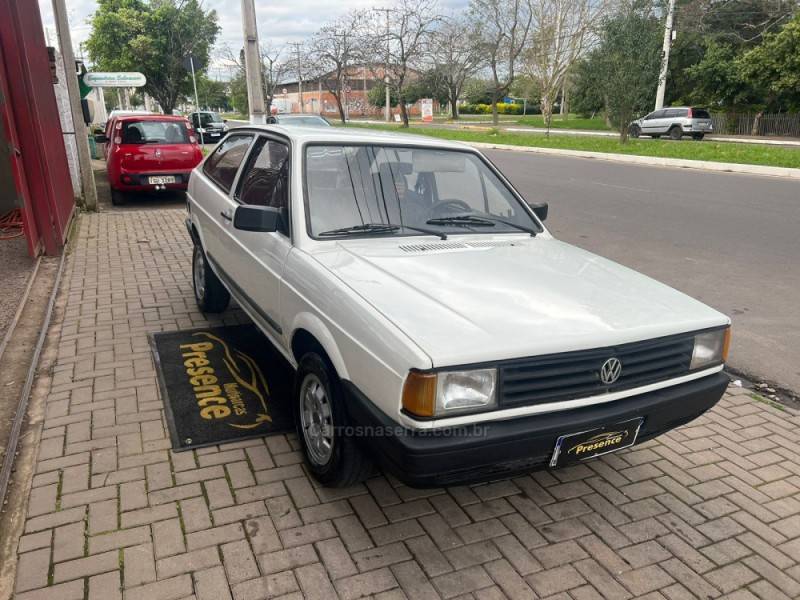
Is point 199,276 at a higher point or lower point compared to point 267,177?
lower

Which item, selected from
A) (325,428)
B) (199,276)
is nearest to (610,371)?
(325,428)

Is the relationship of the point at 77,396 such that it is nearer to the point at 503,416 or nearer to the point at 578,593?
the point at 503,416

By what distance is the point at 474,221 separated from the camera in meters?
3.77

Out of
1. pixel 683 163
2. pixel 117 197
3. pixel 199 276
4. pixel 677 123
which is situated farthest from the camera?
pixel 677 123

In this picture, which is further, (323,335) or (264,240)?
(264,240)

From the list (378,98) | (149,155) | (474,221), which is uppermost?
(378,98)

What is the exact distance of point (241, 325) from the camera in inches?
210

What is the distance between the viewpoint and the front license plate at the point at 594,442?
8.34ft

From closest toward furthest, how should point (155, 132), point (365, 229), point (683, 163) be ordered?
point (365, 229) < point (155, 132) < point (683, 163)

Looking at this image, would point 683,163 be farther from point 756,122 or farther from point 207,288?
point 756,122

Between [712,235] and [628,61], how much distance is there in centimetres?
1783

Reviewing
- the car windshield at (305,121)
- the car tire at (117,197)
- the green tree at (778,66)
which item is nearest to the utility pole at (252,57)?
the car tire at (117,197)

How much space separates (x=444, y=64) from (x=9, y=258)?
151 feet

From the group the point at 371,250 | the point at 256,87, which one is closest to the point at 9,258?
the point at 256,87
